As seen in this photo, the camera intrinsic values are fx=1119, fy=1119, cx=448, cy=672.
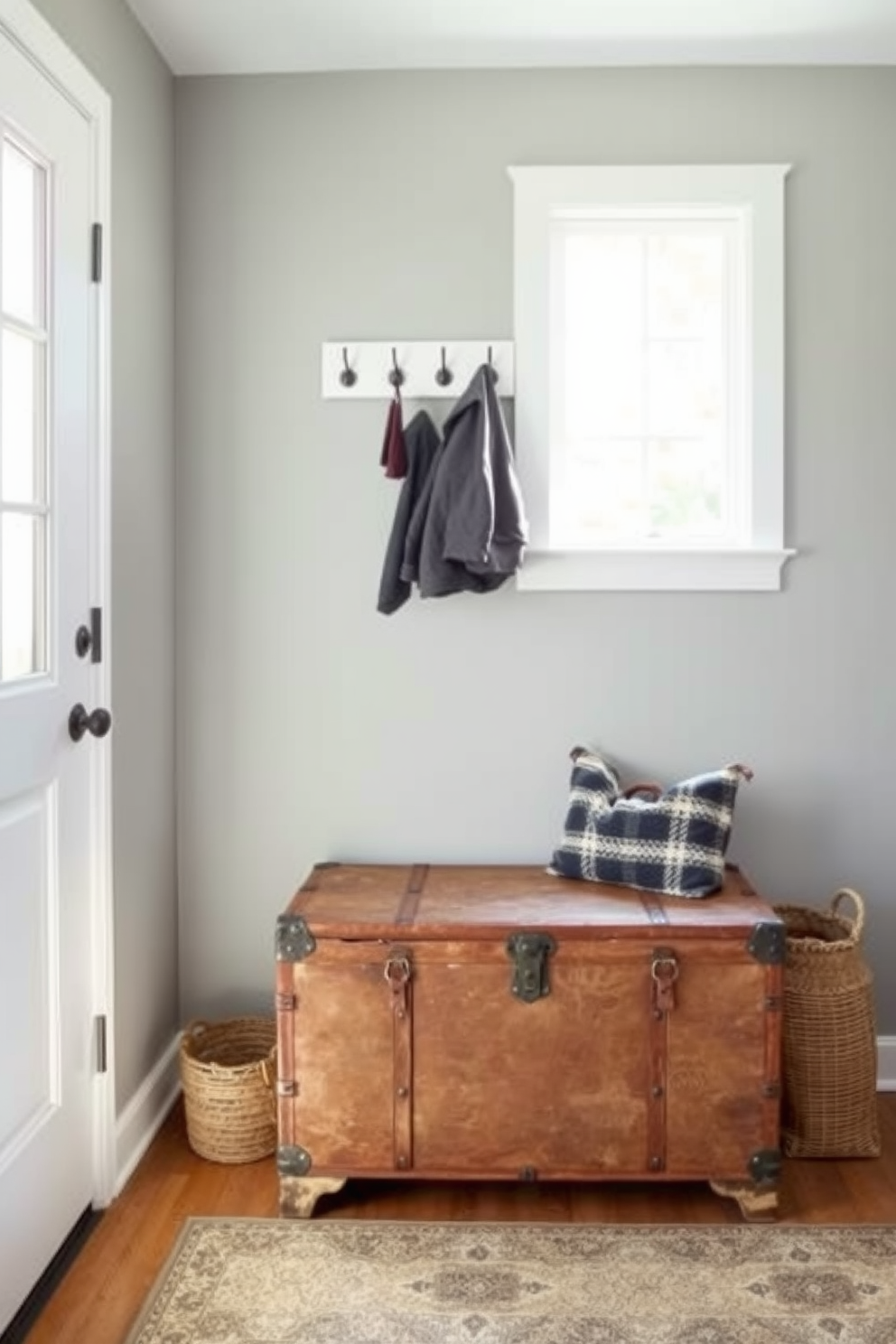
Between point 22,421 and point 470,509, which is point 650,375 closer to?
point 470,509

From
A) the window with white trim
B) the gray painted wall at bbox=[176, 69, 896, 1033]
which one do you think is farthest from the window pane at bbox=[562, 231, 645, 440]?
Answer: the gray painted wall at bbox=[176, 69, 896, 1033]

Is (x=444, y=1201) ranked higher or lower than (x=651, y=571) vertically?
lower

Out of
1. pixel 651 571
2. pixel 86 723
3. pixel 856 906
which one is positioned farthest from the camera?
pixel 651 571

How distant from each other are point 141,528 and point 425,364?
757mm

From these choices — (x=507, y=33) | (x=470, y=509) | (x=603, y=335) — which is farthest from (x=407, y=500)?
(x=507, y=33)

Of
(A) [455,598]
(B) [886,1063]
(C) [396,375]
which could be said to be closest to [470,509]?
(A) [455,598]

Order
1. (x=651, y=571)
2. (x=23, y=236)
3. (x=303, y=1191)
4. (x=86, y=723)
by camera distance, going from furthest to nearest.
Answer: (x=651, y=571) < (x=303, y=1191) < (x=86, y=723) < (x=23, y=236)

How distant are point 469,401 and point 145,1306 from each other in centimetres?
185

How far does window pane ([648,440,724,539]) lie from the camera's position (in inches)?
106

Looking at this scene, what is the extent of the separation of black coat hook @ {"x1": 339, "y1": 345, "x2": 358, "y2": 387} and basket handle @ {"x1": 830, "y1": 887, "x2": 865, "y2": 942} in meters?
1.62

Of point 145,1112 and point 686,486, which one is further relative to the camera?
point 686,486

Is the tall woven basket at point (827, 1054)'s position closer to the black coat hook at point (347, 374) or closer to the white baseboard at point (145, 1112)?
the white baseboard at point (145, 1112)

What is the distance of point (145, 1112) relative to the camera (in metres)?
2.46

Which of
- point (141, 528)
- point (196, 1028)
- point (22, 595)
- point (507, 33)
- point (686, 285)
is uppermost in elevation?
point (507, 33)
